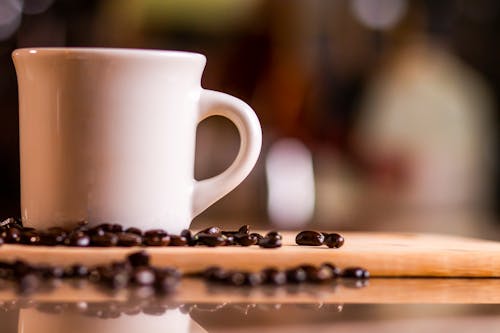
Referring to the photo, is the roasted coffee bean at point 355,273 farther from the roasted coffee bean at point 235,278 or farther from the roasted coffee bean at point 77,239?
the roasted coffee bean at point 77,239

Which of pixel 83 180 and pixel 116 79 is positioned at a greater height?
pixel 116 79

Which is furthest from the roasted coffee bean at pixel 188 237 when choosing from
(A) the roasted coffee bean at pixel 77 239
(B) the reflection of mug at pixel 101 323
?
(B) the reflection of mug at pixel 101 323

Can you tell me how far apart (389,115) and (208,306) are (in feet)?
9.41

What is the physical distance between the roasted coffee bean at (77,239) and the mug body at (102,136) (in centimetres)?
7

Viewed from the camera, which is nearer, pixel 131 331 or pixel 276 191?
pixel 131 331

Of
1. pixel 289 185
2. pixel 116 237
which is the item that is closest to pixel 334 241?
pixel 116 237

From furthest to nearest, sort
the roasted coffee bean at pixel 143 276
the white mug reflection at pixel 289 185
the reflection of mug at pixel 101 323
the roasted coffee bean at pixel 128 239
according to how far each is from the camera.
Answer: the white mug reflection at pixel 289 185, the roasted coffee bean at pixel 128 239, the roasted coffee bean at pixel 143 276, the reflection of mug at pixel 101 323

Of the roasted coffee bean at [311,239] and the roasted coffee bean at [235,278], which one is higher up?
the roasted coffee bean at [311,239]

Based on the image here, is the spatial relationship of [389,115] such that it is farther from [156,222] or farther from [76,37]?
[156,222]

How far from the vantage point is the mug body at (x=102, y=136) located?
1.09 metres

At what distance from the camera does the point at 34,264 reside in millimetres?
969

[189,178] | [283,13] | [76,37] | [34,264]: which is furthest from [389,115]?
[34,264]

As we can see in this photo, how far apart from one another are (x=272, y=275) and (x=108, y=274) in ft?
0.50

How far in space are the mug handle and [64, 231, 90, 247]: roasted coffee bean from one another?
194 millimetres
